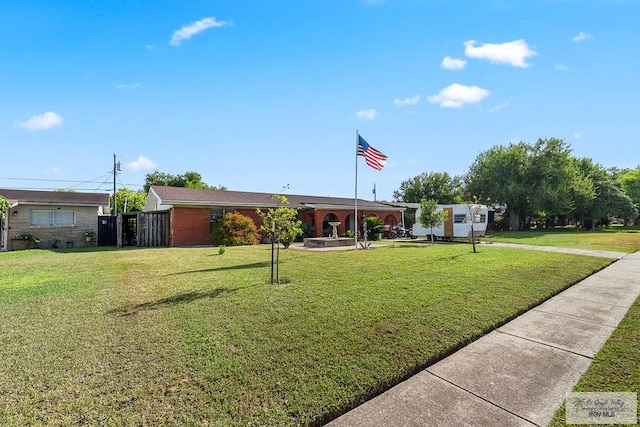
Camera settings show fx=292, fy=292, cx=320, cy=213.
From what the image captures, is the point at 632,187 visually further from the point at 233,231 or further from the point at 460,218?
the point at 233,231

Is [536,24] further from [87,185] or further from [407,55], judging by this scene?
[87,185]

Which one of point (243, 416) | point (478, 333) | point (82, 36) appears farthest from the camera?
point (82, 36)

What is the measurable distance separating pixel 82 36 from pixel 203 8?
4.82 m

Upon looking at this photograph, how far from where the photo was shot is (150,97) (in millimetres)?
13570

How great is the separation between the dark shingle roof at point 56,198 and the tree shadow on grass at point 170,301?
625 inches

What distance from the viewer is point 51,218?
16.4m

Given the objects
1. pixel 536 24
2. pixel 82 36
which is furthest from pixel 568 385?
pixel 82 36

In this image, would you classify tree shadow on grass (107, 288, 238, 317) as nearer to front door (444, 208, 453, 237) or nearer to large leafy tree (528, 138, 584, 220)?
front door (444, 208, 453, 237)

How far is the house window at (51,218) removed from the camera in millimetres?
16016

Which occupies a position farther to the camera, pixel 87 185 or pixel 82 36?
pixel 87 185

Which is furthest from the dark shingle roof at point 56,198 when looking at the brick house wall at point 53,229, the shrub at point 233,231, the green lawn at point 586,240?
the green lawn at point 586,240

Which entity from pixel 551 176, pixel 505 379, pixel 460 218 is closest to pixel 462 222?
pixel 460 218

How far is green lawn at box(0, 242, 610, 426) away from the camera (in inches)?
95.7

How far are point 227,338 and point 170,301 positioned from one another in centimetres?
218
